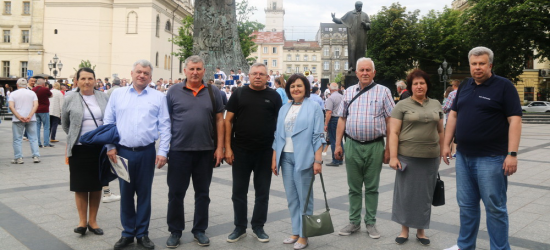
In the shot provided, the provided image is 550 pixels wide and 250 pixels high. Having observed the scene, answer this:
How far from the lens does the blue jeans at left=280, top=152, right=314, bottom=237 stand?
4707 millimetres

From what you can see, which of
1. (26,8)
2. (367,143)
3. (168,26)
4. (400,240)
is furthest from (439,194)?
(26,8)

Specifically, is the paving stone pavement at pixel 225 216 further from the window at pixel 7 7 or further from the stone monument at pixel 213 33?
the window at pixel 7 7

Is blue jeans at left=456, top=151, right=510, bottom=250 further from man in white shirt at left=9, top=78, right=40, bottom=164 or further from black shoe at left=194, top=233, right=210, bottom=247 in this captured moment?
man in white shirt at left=9, top=78, right=40, bottom=164

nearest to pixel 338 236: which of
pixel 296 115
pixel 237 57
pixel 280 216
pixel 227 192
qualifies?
pixel 280 216

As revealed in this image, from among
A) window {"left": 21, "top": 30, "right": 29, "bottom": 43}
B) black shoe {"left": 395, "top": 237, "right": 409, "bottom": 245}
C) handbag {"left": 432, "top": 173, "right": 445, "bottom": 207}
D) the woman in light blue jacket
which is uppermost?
window {"left": 21, "top": 30, "right": 29, "bottom": 43}

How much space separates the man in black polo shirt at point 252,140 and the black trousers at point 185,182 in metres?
0.29

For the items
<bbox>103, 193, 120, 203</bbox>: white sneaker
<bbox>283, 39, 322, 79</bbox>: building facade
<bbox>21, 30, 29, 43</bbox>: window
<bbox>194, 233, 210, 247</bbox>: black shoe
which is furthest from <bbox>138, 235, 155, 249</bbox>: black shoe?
<bbox>283, 39, 322, 79</bbox>: building facade

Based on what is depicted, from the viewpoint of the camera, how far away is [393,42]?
165ft

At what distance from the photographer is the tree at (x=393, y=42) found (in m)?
49.7

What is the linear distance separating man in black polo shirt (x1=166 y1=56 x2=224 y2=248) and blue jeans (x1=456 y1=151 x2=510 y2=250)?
2.52 meters

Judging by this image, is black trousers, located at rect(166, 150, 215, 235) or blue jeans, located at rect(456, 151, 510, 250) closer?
blue jeans, located at rect(456, 151, 510, 250)

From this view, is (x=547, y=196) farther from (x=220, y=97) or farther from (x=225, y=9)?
(x=225, y=9)

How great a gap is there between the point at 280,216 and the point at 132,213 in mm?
1964

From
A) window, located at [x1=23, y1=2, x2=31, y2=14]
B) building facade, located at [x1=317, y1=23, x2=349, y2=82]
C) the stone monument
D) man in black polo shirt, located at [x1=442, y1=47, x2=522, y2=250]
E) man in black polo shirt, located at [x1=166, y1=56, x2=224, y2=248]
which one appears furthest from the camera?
building facade, located at [x1=317, y1=23, x2=349, y2=82]
